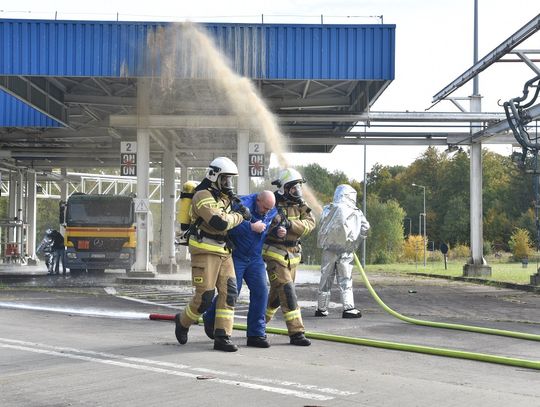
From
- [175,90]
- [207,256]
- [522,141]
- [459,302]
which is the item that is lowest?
[459,302]

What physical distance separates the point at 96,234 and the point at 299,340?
18.4 metres

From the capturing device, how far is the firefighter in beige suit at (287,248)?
28.9ft

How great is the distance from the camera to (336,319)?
39.6ft

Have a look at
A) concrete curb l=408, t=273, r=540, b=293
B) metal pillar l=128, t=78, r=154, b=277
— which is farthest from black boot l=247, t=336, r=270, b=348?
metal pillar l=128, t=78, r=154, b=277

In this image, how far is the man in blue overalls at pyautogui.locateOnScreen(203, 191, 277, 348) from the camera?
8508 millimetres

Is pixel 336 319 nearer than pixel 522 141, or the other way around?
pixel 336 319

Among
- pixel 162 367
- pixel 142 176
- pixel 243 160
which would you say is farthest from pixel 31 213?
pixel 162 367

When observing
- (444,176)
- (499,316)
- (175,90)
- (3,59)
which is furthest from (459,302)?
(444,176)

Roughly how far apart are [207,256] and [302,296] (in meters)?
9.99

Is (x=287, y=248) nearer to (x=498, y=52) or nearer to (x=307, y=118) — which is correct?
(x=498, y=52)

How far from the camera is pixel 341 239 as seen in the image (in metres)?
12.2

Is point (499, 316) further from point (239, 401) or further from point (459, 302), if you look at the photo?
point (239, 401)

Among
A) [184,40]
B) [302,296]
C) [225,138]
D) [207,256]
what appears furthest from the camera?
[225,138]

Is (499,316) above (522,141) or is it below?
below
